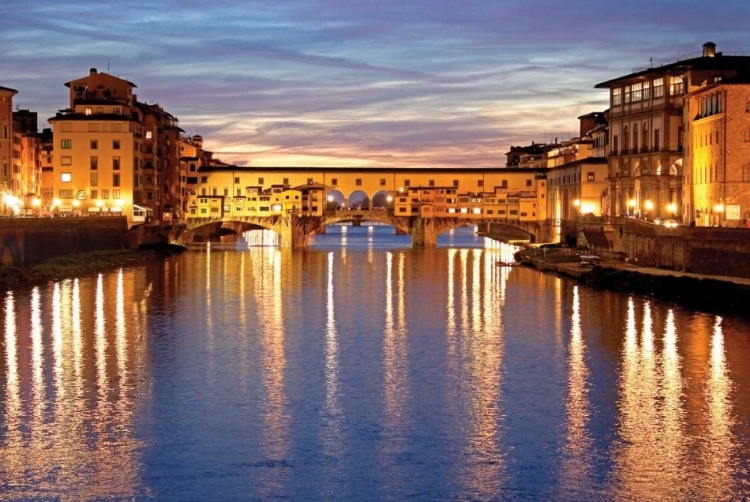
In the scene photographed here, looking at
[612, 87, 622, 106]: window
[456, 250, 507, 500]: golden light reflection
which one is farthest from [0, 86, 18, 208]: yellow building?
[612, 87, 622, 106]: window

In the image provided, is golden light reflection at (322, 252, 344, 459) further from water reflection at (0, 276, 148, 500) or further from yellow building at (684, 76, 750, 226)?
yellow building at (684, 76, 750, 226)

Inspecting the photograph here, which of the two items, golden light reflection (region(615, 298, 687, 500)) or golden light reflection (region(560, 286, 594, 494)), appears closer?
golden light reflection (region(615, 298, 687, 500))

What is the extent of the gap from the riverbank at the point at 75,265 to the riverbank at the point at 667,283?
2526 centimetres

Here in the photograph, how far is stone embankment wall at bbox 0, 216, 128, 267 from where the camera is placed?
189 ft

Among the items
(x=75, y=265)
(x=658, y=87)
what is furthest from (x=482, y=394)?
(x=658, y=87)

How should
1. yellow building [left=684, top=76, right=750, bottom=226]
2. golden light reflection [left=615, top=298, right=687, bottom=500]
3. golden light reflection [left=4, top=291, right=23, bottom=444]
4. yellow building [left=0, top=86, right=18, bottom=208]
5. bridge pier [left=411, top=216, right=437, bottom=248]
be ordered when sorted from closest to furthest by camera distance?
golden light reflection [left=615, top=298, right=687, bottom=500]
golden light reflection [left=4, top=291, right=23, bottom=444]
yellow building [left=684, top=76, right=750, bottom=226]
yellow building [left=0, top=86, right=18, bottom=208]
bridge pier [left=411, top=216, right=437, bottom=248]

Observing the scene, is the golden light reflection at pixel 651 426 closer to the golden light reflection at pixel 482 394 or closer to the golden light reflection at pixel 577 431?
the golden light reflection at pixel 577 431

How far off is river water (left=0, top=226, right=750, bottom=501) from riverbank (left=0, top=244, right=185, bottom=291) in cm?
721

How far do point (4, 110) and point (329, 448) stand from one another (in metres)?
60.2

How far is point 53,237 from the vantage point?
64.8 meters

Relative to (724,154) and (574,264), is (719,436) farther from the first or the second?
(574,264)

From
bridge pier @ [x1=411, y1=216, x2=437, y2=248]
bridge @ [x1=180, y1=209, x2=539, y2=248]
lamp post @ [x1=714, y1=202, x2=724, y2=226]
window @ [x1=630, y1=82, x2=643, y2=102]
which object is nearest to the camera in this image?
lamp post @ [x1=714, y1=202, x2=724, y2=226]

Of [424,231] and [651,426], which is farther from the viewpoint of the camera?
[424,231]

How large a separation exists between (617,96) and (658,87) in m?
5.62
